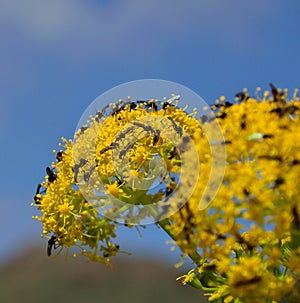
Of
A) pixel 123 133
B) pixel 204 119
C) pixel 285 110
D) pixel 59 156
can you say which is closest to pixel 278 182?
pixel 285 110

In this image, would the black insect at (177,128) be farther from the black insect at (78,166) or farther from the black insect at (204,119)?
the black insect at (78,166)

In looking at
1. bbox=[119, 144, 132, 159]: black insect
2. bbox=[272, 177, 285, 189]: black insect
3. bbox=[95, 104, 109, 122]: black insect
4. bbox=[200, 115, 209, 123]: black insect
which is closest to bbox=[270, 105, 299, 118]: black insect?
bbox=[272, 177, 285, 189]: black insect

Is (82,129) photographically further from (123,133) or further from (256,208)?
(256,208)

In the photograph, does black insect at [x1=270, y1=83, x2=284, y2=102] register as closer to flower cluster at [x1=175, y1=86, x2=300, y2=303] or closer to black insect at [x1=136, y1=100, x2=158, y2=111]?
flower cluster at [x1=175, y1=86, x2=300, y2=303]

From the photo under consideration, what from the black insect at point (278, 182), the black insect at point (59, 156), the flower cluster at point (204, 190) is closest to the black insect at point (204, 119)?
the flower cluster at point (204, 190)

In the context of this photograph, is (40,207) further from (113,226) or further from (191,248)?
(191,248)

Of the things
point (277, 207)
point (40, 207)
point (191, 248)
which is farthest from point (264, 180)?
point (40, 207)

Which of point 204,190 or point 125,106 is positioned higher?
point 125,106

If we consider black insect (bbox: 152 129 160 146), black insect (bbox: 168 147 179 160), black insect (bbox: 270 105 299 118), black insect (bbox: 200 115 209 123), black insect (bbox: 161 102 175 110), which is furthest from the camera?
black insect (bbox: 161 102 175 110)
